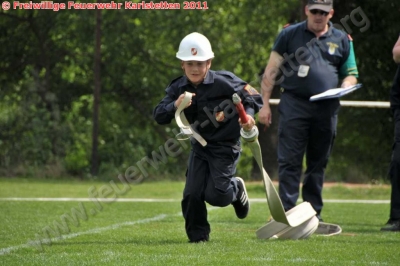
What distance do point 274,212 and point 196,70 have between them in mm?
1348

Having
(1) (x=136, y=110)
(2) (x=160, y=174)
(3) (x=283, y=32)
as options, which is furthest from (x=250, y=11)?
(3) (x=283, y=32)

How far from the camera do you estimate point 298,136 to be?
8.78 meters

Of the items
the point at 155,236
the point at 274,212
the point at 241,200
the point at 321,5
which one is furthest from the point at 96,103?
the point at 274,212

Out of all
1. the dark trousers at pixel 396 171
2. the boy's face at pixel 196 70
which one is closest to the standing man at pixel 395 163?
the dark trousers at pixel 396 171

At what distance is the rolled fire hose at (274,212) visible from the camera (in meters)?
7.17

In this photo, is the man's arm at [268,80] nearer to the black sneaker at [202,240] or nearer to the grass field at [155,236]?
the grass field at [155,236]

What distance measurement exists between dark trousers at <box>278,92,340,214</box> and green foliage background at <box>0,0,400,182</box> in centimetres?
1205

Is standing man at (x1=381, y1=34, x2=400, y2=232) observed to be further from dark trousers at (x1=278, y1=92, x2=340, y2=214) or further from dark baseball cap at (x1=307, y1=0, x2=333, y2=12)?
dark baseball cap at (x1=307, y1=0, x2=333, y2=12)

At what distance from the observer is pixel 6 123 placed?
74.4 ft

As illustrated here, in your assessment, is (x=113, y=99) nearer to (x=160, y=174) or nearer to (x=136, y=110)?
(x=136, y=110)

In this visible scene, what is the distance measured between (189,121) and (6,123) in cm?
1582

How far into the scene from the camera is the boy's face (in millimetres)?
7441

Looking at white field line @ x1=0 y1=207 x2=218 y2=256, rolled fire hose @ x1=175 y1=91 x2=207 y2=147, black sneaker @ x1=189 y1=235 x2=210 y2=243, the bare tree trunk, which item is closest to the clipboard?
rolled fire hose @ x1=175 y1=91 x2=207 y2=147

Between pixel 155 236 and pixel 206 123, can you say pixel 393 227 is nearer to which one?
pixel 155 236
